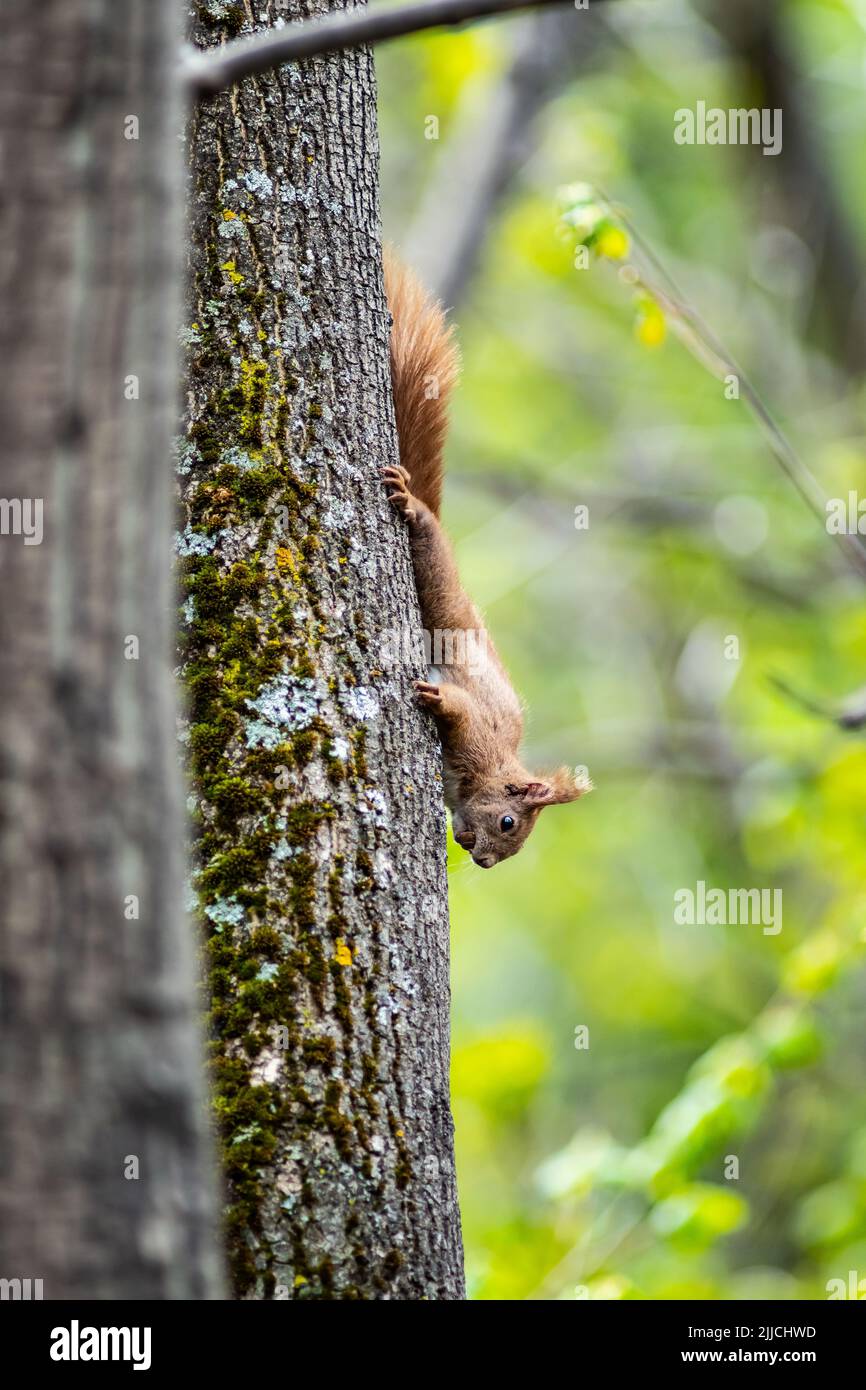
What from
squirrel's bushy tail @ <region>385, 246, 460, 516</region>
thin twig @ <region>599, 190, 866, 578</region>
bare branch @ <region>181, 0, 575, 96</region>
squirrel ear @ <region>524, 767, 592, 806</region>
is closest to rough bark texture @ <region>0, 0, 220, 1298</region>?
bare branch @ <region>181, 0, 575, 96</region>

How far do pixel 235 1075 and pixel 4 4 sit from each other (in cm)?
152

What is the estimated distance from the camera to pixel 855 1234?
17.1 ft

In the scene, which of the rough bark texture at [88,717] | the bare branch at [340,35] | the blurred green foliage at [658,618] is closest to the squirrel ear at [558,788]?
the blurred green foliage at [658,618]

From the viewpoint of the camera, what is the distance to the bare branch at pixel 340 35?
1.58m

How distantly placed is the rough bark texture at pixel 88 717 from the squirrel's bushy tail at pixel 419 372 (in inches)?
85.2

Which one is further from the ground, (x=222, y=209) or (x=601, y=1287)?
(x=222, y=209)

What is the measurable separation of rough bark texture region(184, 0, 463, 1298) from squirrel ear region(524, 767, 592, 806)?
5.78 feet

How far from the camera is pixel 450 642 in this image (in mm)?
3957

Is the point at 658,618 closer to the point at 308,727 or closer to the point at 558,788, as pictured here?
the point at 558,788

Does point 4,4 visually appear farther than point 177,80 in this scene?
No

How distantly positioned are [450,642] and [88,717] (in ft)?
9.08

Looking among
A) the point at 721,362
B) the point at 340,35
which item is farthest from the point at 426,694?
the point at 721,362

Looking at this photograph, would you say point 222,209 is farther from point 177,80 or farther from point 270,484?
point 177,80

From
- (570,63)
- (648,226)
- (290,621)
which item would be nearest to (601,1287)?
(290,621)
